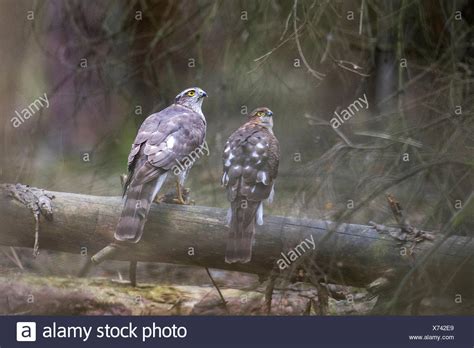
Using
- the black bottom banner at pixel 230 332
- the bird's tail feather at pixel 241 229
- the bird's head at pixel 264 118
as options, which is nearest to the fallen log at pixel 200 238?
the bird's tail feather at pixel 241 229

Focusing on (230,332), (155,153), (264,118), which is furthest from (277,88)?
(230,332)

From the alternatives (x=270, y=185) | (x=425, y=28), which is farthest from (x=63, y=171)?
(x=425, y=28)

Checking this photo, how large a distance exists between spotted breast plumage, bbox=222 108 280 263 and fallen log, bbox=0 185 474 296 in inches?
2.1

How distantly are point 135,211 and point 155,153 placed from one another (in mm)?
292

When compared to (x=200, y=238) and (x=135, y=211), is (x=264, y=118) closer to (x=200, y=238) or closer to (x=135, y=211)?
(x=200, y=238)

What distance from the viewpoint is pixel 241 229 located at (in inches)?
157

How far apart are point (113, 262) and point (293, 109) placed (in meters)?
1.18

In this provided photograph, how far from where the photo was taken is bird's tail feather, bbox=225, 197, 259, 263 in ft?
13.0

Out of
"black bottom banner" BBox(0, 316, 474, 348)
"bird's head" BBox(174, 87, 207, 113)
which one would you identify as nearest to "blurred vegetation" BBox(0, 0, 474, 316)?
"bird's head" BBox(174, 87, 207, 113)

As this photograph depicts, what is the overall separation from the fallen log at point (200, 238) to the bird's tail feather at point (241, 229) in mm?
39

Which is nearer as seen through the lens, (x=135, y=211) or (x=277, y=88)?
(x=135, y=211)

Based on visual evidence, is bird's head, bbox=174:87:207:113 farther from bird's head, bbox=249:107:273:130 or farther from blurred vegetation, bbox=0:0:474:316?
bird's head, bbox=249:107:273:130

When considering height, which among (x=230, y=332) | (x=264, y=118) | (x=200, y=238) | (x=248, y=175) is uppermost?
(x=264, y=118)

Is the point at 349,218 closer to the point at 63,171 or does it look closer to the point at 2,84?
the point at 63,171
